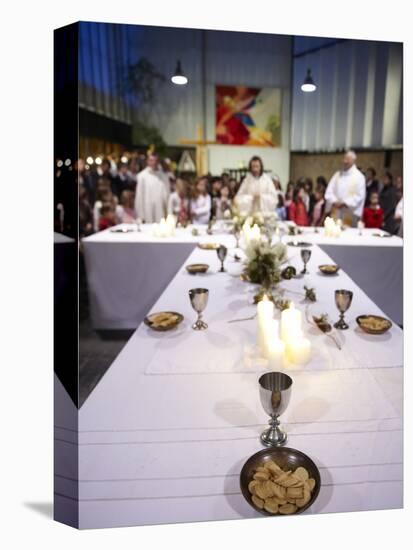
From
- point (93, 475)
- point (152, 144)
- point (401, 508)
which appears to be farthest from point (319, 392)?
point (152, 144)

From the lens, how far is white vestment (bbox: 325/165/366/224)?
48.8 inches

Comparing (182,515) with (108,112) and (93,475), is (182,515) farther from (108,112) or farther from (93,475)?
(108,112)

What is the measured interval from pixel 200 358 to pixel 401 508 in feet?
1.75

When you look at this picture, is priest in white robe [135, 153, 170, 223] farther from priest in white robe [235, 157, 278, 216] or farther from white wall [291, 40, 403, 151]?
white wall [291, 40, 403, 151]

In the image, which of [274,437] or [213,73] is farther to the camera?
[213,73]

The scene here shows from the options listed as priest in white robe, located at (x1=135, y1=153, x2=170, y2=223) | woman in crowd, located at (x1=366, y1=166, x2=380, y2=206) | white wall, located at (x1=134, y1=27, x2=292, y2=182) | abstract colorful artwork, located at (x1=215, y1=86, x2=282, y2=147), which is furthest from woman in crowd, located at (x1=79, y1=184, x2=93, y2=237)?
woman in crowd, located at (x1=366, y1=166, x2=380, y2=206)

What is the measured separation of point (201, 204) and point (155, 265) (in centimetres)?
67

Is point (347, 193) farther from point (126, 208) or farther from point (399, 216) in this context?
point (126, 208)

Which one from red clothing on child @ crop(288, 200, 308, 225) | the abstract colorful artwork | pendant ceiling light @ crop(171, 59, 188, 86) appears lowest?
red clothing on child @ crop(288, 200, 308, 225)

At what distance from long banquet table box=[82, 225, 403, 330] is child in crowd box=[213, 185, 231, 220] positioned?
8 cm

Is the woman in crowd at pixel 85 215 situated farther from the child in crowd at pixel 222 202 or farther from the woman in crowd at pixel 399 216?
the woman in crowd at pixel 399 216

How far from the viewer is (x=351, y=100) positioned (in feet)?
3.93

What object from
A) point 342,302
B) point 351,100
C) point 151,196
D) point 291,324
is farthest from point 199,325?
point 351,100

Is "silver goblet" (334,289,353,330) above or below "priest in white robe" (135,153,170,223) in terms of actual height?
below
